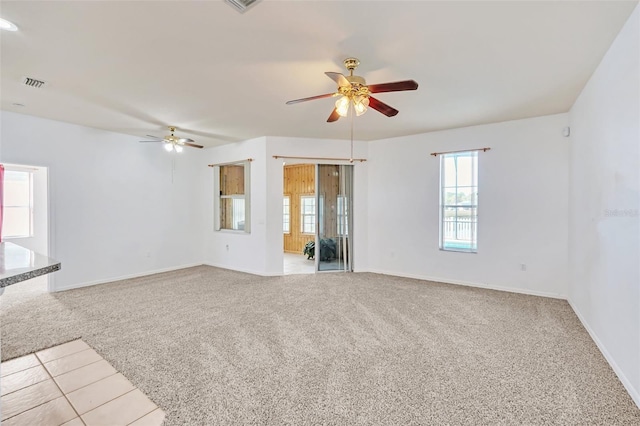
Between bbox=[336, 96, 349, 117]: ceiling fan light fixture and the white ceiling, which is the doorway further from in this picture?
bbox=[336, 96, 349, 117]: ceiling fan light fixture

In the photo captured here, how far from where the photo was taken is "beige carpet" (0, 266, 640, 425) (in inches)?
77.2

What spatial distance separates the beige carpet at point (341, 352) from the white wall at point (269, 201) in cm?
121

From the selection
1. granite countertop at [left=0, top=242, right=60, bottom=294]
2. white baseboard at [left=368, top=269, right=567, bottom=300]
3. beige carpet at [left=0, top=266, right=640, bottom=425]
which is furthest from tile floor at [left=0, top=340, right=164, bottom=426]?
white baseboard at [left=368, top=269, right=567, bottom=300]

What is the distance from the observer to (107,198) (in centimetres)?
517

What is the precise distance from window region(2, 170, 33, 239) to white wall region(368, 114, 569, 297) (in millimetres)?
7238

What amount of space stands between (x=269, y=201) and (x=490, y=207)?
3806mm

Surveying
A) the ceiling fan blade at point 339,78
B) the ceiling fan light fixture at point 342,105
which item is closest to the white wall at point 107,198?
the ceiling fan light fixture at point 342,105

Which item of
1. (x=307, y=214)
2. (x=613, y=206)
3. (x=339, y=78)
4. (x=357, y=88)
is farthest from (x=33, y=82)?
(x=307, y=214)

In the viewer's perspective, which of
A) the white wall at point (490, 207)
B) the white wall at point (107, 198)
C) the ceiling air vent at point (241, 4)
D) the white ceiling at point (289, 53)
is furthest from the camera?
the white wall at point (107, 198)

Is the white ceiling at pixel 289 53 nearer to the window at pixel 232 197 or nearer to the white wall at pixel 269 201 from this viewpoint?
the white wall at pixel 269 201

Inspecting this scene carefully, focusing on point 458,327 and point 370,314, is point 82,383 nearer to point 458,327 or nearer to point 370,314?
point 370,314

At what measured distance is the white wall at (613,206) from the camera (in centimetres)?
209

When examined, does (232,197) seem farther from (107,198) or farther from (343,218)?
(343,218)

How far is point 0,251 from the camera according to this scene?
1974 millimetres
